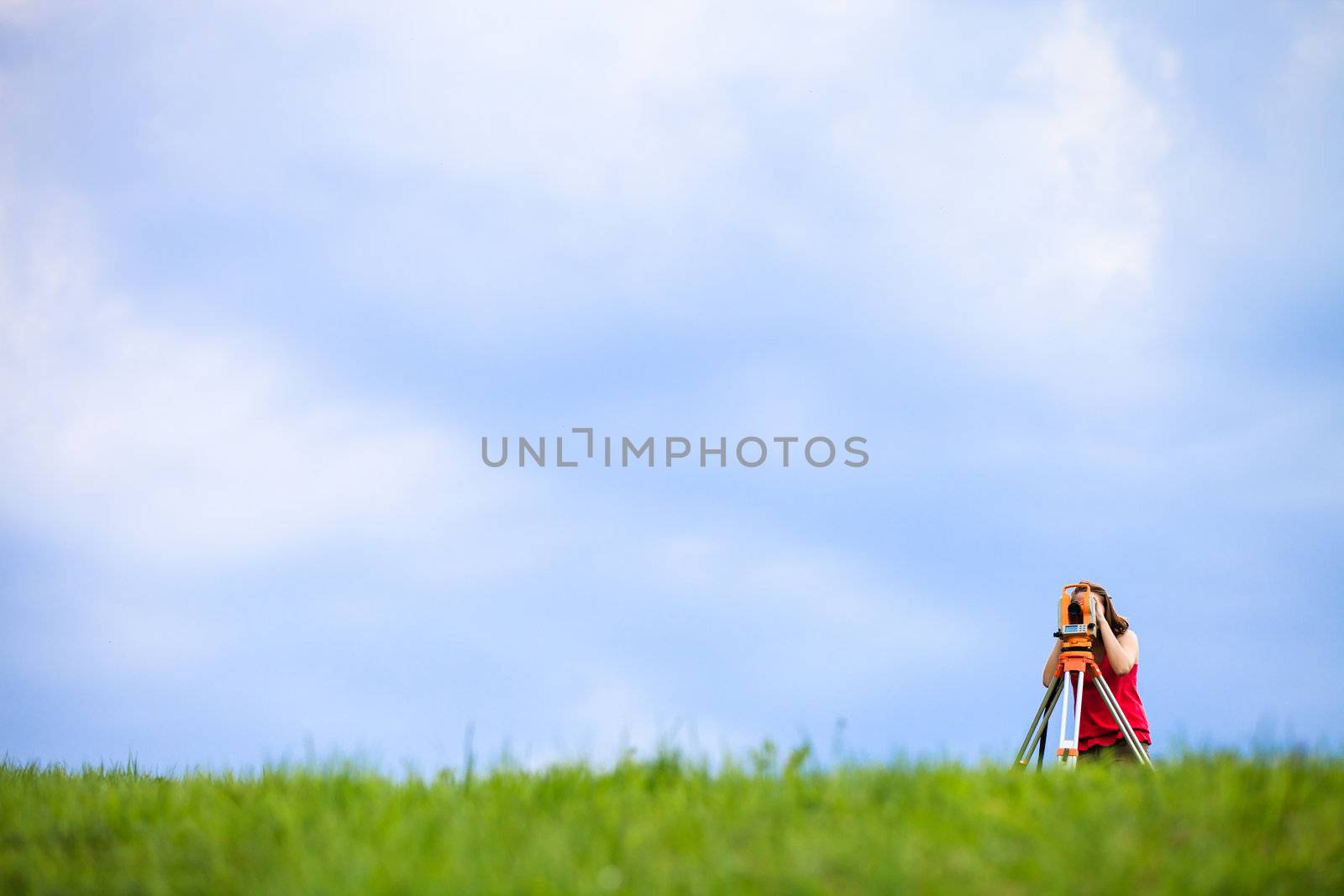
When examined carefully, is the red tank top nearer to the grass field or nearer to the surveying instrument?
the surveying instrument

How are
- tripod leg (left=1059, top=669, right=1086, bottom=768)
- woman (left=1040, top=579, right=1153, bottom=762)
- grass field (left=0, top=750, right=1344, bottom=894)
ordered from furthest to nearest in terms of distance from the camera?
woman (left=1040, top=579, right=1153, bottom=762)
tripod leg (left=1059, top=669, right=1086, bottom=768)
grass field (left=0, top=750, right=1344, bottom=894)

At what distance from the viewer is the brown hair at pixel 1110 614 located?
934 cm

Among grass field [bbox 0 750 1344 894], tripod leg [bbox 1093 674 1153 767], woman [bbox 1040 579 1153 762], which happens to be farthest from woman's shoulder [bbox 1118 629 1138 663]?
grass field [bbox 0 750 1344 894]

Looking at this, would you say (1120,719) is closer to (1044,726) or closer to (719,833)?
(1044,726)

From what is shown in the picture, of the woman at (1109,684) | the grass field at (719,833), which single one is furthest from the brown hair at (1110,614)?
the grass field at (719,833)

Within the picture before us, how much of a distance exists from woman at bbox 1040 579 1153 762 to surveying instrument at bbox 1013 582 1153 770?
0.36ft

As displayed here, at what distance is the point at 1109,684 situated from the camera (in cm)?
957

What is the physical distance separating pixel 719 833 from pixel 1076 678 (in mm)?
5188

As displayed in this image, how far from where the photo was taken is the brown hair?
934 centimetres

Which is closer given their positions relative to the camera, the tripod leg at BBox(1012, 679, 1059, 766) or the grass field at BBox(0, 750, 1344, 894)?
the grass field at BBox(0, 750, 1344, 894)

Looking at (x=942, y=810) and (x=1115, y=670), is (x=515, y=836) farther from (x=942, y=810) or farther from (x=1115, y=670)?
(x=1115, y=670)

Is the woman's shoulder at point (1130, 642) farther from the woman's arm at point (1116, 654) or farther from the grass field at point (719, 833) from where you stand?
the grass field at point (719, 833)

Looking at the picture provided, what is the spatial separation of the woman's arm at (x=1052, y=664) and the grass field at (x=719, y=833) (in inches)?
103

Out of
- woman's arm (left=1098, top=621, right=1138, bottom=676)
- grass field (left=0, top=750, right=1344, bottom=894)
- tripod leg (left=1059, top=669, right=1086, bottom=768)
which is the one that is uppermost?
woman's arm (left=1098, top=621, right=1138, bottom=676)
